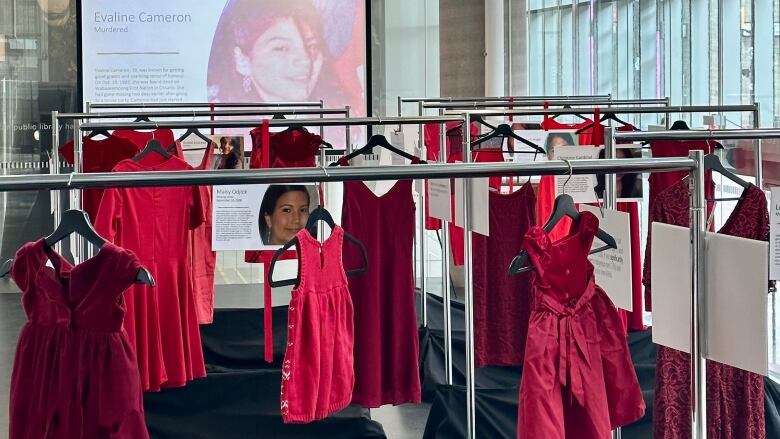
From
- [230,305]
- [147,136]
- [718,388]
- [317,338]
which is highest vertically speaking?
[147,136]

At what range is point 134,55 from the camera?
8.46 metres

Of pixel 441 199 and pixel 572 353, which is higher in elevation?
pixel 441 199

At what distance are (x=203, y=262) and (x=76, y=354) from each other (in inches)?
104

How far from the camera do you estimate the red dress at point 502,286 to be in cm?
449

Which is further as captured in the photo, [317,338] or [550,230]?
[317,338]

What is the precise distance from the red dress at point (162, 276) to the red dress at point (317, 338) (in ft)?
2.86

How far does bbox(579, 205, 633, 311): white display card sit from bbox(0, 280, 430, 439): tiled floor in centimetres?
229

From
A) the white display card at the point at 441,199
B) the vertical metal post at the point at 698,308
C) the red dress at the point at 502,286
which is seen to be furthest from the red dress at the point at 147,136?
the vertical metal post at the point at 698,308

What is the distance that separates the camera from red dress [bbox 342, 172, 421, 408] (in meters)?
3.83

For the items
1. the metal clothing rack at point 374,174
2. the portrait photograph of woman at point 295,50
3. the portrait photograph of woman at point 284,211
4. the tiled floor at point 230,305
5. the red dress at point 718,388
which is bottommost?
the tiled floor at point 230,305

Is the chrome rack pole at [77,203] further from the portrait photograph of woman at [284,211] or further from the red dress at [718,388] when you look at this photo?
the red dress at [718,388]

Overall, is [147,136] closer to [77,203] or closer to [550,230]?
[77,203]

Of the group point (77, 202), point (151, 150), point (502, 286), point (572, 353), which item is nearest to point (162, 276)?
point (77, 202)

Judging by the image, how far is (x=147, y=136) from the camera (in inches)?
225
